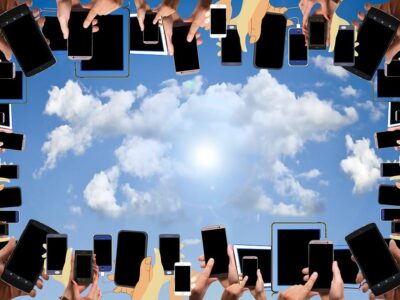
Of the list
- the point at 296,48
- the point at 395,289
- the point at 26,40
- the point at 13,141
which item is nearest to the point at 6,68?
the point at 26,40

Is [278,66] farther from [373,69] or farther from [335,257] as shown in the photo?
[335,257]

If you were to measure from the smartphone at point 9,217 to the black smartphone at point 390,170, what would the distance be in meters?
3.74

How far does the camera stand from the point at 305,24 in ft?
23.8

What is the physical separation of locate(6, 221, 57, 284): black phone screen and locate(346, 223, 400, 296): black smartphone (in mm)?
2935

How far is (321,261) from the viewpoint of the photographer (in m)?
6.98

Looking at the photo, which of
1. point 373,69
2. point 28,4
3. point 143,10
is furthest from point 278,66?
point 28,4

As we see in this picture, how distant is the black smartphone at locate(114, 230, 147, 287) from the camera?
23.6 feet

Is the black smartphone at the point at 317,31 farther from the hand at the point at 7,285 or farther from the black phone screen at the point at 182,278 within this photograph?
the hand at the point at 7,285

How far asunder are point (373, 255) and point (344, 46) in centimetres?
203

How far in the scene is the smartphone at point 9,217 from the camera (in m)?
7.45

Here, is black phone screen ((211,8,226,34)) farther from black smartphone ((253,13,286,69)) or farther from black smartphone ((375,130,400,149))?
black smartphone ((375,130,400,149))

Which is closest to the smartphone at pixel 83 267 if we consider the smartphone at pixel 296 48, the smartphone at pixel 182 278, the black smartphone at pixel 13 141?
the smartphone at pixel 182 278

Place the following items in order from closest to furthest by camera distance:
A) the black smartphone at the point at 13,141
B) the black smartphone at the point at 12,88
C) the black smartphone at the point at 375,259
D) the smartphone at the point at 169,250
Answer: the black smartphone at the point at 375,259 → the smartphone at the point at 169,250 → the black smartphone at the point at 13,141 → the black smartphone at the point at 12,88

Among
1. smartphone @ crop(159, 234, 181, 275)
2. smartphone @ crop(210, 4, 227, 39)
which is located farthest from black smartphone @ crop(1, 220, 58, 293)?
smartphone @ crop(210, 4, 227, 39)
